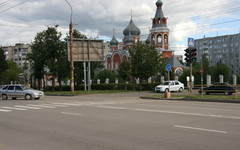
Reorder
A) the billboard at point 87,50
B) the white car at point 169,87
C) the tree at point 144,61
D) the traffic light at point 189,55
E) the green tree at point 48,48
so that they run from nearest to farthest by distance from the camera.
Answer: the traffic light at point 189,55 → the billboard at point 87,50 → the white car at point 169,87 → the tree at point 144,61 → the green tree at point 48,48

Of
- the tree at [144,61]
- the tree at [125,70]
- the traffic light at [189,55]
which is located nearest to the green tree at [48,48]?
the tree at [125,70]

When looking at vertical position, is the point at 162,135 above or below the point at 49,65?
below

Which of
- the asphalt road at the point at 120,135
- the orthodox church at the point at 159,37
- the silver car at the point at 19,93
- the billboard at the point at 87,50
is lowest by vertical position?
the asphalt road at the point at 120,135

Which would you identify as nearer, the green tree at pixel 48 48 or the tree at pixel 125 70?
the tree at pixel 125 70

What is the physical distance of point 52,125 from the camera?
34.8 feet

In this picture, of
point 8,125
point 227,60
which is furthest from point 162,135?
point 227,60

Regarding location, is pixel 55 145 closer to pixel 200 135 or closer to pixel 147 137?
pixel 147 137

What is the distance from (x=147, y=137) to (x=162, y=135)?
0.53 m

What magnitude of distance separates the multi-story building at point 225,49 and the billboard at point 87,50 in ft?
323

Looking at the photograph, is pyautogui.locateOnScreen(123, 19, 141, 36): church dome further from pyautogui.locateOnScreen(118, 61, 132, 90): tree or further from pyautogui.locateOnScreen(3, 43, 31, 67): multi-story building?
pyautogui.locateOnScreen(3, 43, 31, 67): multi-story building

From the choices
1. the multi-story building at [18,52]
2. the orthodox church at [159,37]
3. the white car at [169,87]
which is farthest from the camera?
the multi-story building at [18,52]

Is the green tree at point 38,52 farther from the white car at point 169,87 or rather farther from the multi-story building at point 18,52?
the multi-story building at point 18,52

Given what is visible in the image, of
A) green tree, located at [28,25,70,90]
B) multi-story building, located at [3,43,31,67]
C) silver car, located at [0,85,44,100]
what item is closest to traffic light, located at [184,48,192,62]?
silver car, located at [0,85,44,100]

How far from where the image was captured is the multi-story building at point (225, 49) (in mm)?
127500
